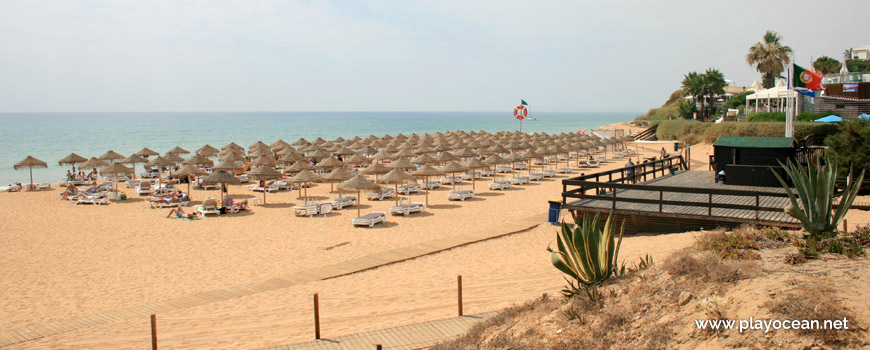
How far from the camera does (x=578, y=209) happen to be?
39.2 ft

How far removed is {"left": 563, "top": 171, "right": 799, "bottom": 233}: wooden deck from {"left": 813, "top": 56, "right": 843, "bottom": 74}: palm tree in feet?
169

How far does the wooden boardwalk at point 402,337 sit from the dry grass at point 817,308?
11.4 ft

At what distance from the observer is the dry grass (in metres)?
4.06

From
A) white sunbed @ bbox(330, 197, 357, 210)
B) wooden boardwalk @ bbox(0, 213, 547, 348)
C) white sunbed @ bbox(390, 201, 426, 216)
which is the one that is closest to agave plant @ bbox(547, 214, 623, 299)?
wooden boardwalk @ bbox(0, 213, 547, 348)

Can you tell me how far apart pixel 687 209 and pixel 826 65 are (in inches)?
2159

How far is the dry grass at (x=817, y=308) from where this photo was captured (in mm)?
4062

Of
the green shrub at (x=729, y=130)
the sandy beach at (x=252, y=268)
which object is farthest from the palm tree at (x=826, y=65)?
the sandy beach at (x=252, y=268)

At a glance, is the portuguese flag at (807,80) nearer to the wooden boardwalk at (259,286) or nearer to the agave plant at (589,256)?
the wooden boardwalk at (259,286)

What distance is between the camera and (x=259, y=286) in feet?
33.3

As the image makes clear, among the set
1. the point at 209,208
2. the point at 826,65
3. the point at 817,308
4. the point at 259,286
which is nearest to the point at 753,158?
the point at 817,308

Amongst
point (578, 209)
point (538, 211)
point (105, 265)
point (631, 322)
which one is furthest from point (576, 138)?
point (631, 322)

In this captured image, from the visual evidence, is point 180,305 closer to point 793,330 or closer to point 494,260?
point 494,260

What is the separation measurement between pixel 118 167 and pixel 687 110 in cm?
5014

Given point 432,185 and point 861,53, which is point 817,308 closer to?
point 432,185
